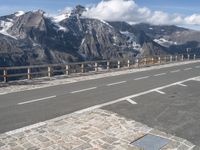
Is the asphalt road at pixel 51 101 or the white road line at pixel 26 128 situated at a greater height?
the asphalt road at pixel 51 101

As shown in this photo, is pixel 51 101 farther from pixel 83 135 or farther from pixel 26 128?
pixel 83 135

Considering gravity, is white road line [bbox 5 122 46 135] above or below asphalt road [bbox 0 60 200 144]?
below

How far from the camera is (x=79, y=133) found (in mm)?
9273

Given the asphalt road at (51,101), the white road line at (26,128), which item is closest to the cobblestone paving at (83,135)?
the white road line at (26,128)

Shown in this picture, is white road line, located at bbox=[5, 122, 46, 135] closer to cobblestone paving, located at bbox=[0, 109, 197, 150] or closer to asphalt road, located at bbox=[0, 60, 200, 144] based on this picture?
cobblestone paving, located at bbox=[0, 109, 197, 150]

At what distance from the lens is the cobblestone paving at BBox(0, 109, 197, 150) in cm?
824

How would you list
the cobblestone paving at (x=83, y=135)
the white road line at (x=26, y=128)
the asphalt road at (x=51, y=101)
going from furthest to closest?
the asphalt road at (x=51, y=101) < the white road line at (x=26, y=128) < the cobblestone paving at (x=83, y=135)

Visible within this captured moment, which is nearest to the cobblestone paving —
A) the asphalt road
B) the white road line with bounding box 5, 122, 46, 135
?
the white road line with bounding box 5, 122, 46, 135

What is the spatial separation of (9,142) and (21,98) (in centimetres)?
667

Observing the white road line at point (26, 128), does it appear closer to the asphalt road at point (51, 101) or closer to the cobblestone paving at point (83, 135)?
the cobblestone paving at point (83, 135)

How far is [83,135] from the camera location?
9.10m

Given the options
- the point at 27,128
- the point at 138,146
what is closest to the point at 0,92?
the point at 27,128

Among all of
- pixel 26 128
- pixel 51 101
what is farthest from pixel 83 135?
pixel 51 101

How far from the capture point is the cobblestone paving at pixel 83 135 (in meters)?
8.24
